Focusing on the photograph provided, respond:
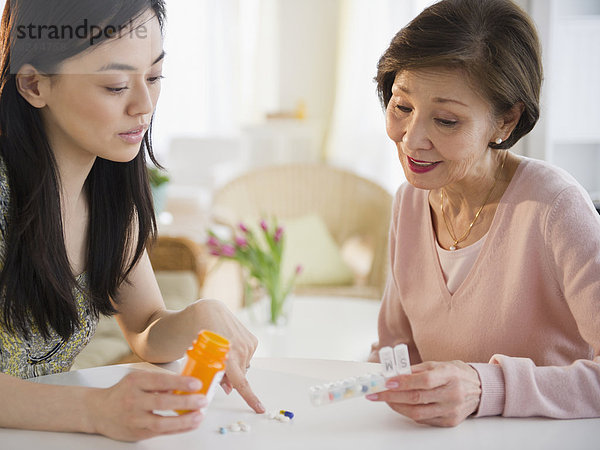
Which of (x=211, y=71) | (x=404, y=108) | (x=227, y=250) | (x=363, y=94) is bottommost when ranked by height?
(x=227, y=250)

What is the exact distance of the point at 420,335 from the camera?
1401mm

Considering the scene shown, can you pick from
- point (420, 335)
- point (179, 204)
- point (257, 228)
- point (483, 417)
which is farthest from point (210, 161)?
point (483, 417)

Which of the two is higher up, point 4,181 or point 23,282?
point 4,181

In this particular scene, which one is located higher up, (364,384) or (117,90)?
(117,90)

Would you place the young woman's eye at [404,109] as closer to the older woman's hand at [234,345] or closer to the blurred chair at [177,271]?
the older woman's hand at [234,345]

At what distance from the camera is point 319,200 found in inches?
148

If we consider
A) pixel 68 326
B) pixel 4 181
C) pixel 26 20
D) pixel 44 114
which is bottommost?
pixel 68 326

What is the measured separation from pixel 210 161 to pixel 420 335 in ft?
17.0

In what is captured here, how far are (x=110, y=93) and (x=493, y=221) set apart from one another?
2.33ft

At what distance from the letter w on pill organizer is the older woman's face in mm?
419

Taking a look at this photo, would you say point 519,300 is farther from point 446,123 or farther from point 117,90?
point 117,90

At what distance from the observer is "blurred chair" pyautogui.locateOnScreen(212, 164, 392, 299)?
3656 millimetres

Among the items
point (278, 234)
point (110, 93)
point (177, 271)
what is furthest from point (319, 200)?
point (110, 93)

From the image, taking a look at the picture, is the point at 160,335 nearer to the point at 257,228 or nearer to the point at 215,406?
the point at 215,406
